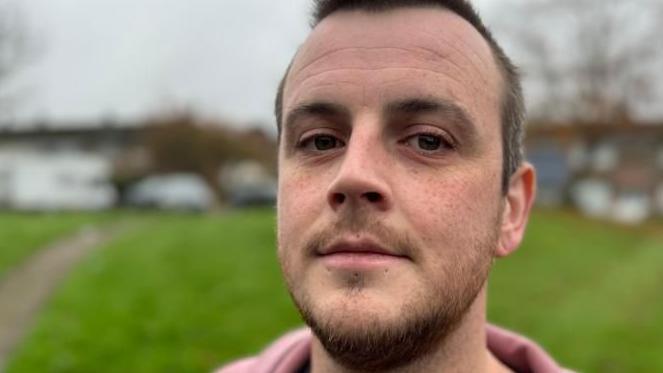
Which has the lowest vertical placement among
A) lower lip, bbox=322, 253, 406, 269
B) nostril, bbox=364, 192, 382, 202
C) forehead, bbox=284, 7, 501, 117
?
lower lip, bbox=322, 253, 406, 269

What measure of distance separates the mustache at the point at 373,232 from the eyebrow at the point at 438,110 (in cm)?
24

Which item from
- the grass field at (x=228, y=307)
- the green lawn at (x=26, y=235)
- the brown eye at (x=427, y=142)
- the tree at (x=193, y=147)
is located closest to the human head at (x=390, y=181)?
the brown eye at (x=427, y=142)

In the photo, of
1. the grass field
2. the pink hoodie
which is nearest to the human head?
the pink hoodie

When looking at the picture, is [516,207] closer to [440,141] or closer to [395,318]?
[440,141]

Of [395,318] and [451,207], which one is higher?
[451,207]

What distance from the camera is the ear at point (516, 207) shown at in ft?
5.96

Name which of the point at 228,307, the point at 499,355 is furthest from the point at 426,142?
the point at 228,307

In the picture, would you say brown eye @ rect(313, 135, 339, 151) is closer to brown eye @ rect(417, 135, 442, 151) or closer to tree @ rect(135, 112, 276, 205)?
brown eye @ rect(417, 135, 442, 151)

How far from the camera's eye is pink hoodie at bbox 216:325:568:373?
2.02 m

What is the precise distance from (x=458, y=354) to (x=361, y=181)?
48 centimetres

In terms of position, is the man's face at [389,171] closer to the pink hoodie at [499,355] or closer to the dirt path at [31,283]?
the pink hoodie at [499,355]

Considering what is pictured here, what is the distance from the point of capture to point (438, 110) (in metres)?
1.63

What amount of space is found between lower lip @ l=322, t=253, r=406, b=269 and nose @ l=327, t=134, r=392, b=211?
9 cm

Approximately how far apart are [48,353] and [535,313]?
5.03 m
